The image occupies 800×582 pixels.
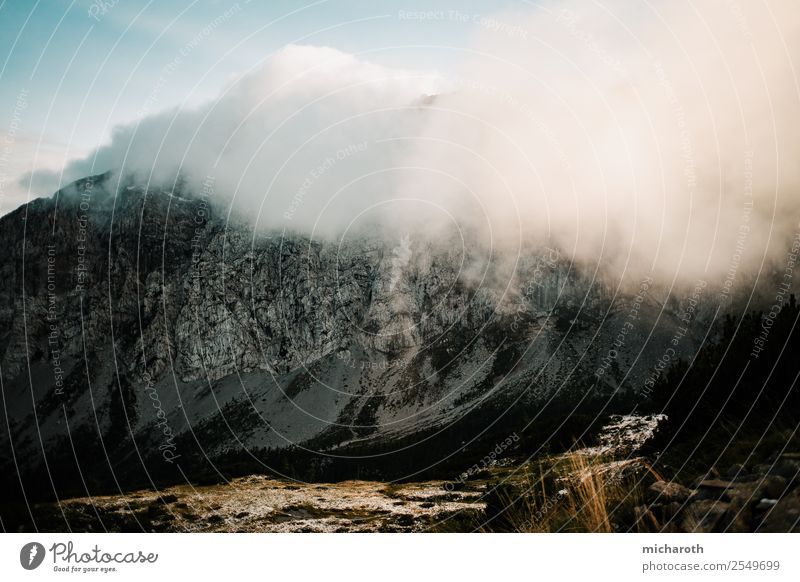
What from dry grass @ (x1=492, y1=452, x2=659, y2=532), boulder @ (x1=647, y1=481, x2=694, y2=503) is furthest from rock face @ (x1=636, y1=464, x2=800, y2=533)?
dry grass @ (x1=492, y1=452, x2=659, y2=532)

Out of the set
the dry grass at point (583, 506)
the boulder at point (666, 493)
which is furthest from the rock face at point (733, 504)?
the dry grass at point (583, 506)

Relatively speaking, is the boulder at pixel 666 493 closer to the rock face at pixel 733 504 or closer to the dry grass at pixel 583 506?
the rock face at pixel 733 504

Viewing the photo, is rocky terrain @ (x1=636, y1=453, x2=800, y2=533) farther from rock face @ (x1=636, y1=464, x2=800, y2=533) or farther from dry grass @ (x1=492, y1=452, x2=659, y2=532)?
dry grass @ (x1=492, y1=452, x2=659, y2=532)

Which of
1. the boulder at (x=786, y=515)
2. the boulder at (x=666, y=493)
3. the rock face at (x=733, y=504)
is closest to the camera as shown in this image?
the boulder at (x=786, y=515)

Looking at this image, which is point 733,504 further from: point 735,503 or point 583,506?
point 583,506

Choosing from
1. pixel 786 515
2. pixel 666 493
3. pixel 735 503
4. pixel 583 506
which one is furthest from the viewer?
pixel 666 493

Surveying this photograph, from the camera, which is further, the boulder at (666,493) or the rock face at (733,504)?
the boulder at (666,493)

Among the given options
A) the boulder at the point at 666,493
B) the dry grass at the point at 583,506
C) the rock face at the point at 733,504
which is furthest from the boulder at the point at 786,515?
the dry grass at the point at 583,506

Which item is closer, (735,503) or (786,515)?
(786,515)

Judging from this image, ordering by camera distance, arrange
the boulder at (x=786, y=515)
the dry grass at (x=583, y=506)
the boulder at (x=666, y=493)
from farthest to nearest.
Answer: the boulder at (x=666, y=493) < the boulder at (x=786, y=515) < the dry grass at (x=583, y=506)

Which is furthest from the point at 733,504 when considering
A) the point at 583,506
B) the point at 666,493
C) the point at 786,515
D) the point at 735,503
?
the point at 583,506
